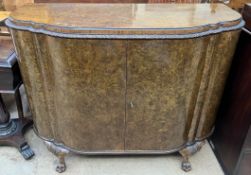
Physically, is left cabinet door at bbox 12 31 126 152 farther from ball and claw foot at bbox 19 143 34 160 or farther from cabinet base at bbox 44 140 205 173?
ball and claw foot at bbox 19 143 34 160

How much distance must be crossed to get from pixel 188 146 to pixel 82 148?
637 millimetres

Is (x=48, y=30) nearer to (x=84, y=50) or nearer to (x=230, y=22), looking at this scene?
(x=84, y=50)

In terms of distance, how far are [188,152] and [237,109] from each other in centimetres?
38

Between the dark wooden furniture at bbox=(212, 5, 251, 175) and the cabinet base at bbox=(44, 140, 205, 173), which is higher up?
the dark wooden furniture at bbox=(212, 5, 251, 175)

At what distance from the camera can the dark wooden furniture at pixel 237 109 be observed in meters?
1.35

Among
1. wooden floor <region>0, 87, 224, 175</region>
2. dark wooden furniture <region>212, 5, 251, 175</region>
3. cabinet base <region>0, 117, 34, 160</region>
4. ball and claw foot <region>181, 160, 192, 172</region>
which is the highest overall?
dark wooden furniture <region>212, 5, 251, 175</region>

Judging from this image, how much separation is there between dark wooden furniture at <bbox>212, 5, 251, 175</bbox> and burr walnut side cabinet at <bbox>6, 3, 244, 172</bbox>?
0.12 m

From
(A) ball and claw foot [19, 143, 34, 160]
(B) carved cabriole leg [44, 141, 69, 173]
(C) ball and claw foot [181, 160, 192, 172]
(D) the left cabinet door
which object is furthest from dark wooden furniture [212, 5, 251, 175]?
(A) ball and claw foot [19, 143, 34, 160]

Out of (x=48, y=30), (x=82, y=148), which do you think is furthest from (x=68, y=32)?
(x=82, y=148)

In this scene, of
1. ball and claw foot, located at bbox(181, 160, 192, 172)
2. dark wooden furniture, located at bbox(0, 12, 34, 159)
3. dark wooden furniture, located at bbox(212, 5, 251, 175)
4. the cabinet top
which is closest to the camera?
the cabinet top

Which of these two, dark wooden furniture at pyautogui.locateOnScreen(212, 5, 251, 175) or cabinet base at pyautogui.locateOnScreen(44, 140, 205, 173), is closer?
dark wooden furniture at pyautogui.locateOnScreen(212, 5, 251, 175)

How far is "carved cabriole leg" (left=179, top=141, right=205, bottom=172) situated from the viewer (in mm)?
1517

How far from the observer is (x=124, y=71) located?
3.95ft

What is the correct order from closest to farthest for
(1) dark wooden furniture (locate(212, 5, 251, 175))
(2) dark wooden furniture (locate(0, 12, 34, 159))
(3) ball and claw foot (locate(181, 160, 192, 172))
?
(1) dark wooden furniture (locate(212, 5, 251, 175)) < (2) dark wooden furniture (locate(0, 12, 34, 159)) < (3) ball and claw foot (locate(181, 160, 192, 172))
